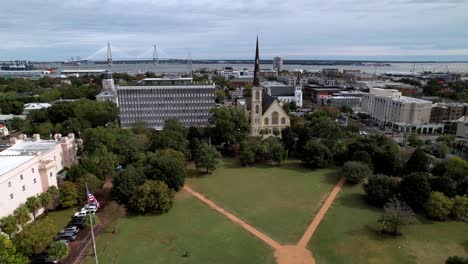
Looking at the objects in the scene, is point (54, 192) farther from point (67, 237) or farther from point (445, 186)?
point (445, 186)

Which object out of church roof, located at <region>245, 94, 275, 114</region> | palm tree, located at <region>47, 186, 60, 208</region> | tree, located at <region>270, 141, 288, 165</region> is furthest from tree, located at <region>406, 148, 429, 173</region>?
palm tree, located at <region>47, 186, 60, 208</region>

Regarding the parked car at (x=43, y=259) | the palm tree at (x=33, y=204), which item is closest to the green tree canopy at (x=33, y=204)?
the palm tree at (x=33, y=204)

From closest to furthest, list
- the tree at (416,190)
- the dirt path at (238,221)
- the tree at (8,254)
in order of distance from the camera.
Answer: the tree at (8,254) < the dirt path at (238,221) < the tree at (416,190)

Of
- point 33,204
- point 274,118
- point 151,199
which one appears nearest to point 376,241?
point 151,199

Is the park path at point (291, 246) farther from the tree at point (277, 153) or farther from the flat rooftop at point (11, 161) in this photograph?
the flat rooftop at point (11, 161)

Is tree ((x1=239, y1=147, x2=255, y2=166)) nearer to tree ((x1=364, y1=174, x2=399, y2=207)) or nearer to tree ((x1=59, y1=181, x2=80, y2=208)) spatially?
tree ((x1=364, y1=174, x2=399, y2=207))

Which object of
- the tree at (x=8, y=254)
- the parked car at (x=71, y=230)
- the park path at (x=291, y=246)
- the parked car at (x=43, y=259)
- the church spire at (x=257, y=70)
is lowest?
the park path at (x=291, y=246)

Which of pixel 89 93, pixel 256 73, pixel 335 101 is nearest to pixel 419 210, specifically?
pixel 256 73
